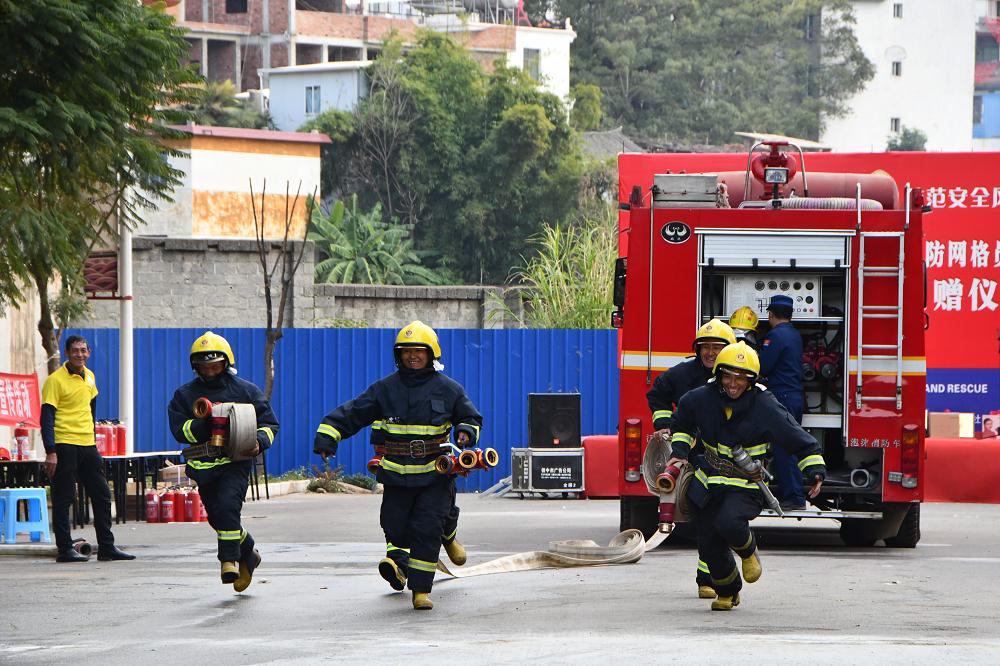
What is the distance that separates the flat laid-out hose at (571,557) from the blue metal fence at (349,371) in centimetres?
1222

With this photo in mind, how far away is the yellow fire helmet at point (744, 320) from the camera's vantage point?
14.1 metres

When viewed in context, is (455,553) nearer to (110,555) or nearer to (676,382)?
(676,382)

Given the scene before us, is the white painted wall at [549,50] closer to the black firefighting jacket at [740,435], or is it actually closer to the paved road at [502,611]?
the paved road at [502,611]

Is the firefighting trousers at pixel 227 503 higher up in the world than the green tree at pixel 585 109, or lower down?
lower down

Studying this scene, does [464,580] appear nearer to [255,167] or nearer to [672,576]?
[672,576]

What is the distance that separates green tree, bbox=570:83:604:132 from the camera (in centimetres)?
7250

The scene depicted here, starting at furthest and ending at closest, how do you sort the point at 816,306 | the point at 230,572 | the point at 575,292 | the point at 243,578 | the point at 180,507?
the point at 575,292 → the point at 180,507 → the point at 816,306 → the point at 243,578 → the point at 230,572

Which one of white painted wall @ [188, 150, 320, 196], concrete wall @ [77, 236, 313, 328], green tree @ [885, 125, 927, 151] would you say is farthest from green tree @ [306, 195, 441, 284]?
green tree @ [885, 125, 927, 151]

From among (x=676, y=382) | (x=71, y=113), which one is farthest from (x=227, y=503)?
(x=676, y=382)

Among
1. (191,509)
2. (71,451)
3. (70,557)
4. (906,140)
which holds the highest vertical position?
(906,140)

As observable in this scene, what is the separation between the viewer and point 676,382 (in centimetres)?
1333

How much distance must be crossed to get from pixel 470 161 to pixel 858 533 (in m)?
43.2

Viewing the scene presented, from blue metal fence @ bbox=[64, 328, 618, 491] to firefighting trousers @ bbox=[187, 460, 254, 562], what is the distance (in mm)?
14011

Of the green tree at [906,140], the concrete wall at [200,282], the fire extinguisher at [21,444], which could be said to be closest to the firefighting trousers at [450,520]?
the fire extinguisher at [21,444]
